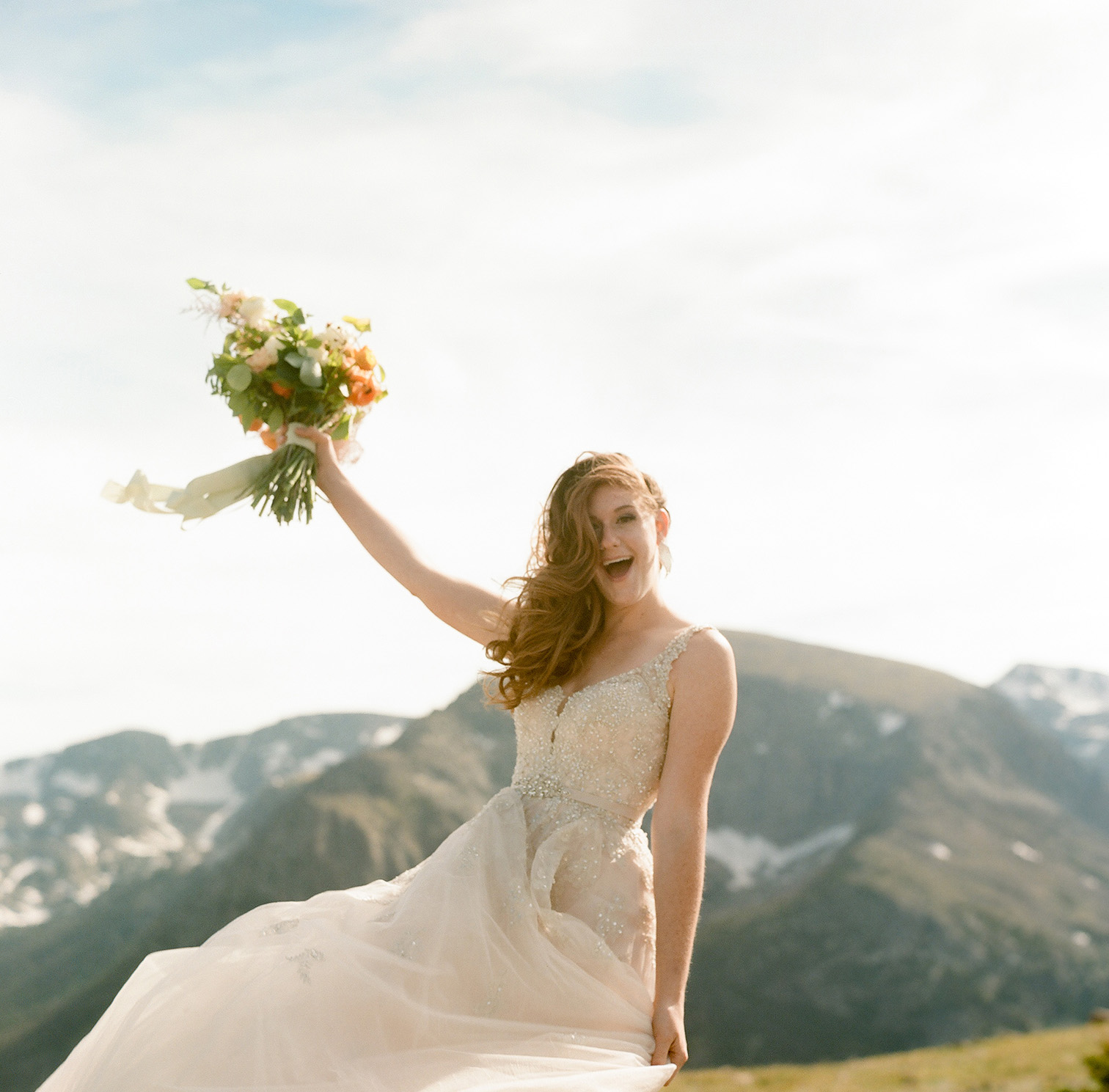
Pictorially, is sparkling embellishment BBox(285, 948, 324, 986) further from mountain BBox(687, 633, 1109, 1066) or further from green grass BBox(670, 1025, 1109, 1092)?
mountain BBox(687, 633, 1109, 1066)

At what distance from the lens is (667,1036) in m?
4.20

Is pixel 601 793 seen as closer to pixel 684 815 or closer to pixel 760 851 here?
pixel 684 815

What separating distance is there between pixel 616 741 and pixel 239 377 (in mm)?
2654

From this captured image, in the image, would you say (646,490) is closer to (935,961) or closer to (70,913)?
(935,961)

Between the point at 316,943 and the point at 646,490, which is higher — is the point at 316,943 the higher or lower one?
the lower one

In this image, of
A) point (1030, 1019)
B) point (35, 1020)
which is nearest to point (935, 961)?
point (1030, 1019)

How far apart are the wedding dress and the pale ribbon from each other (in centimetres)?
192

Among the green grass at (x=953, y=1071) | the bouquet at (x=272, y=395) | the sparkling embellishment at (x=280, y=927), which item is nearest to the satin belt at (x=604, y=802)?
the sparkling embellishment at (x=280, y=927)

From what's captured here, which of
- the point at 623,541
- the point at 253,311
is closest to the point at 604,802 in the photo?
the point at 623,541

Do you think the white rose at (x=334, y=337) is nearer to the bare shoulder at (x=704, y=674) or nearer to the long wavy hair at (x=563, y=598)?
the long wavy hair at (x=563, y=598)

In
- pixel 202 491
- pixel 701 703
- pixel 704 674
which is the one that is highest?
pixel 202 491

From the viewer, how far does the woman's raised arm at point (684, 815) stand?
4.27 m

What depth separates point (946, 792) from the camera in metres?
130

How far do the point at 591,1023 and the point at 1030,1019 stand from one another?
109805 mm
